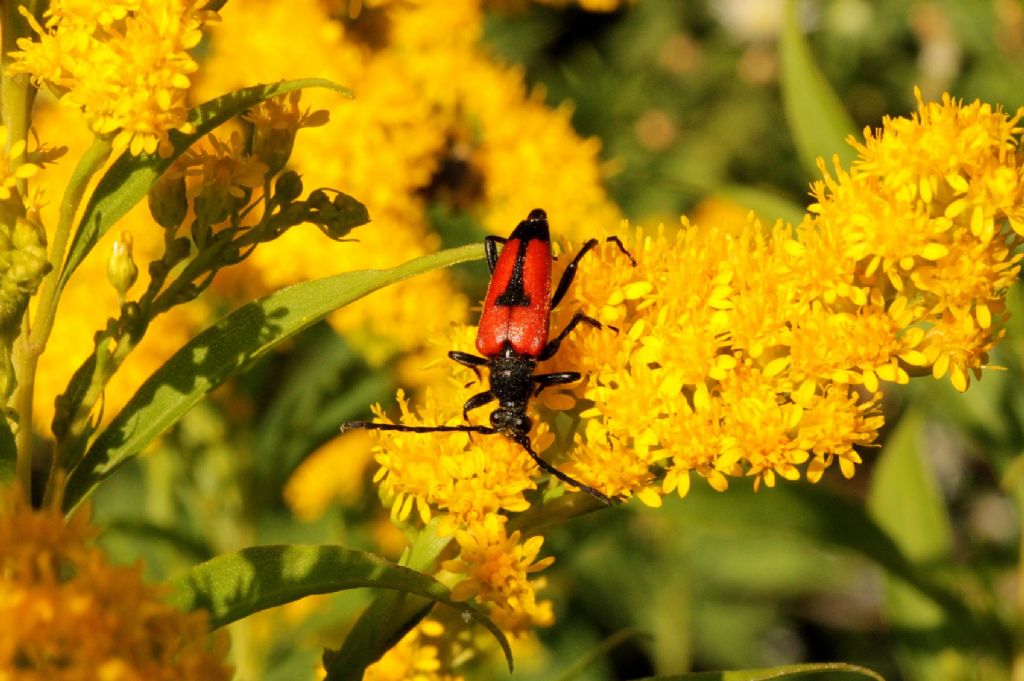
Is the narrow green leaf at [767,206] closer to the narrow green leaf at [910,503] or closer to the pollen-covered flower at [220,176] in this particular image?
the narrow green leaf at [910,503]

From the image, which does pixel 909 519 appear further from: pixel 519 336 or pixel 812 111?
pixel 519 336

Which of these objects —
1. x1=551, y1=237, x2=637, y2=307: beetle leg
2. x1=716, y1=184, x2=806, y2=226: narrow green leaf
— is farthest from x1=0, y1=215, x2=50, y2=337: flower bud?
x1=716, y1=184, x2=806, y2=226: narrow green leaf

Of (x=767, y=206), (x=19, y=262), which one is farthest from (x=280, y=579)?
(x=767, y=206)

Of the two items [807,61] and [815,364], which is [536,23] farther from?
[815,364]

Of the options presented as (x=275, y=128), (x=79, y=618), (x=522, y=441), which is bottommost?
(x=79, y=618)

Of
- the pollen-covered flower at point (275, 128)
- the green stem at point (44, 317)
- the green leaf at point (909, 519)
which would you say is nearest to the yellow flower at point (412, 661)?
the green stem at point (44, 317)
